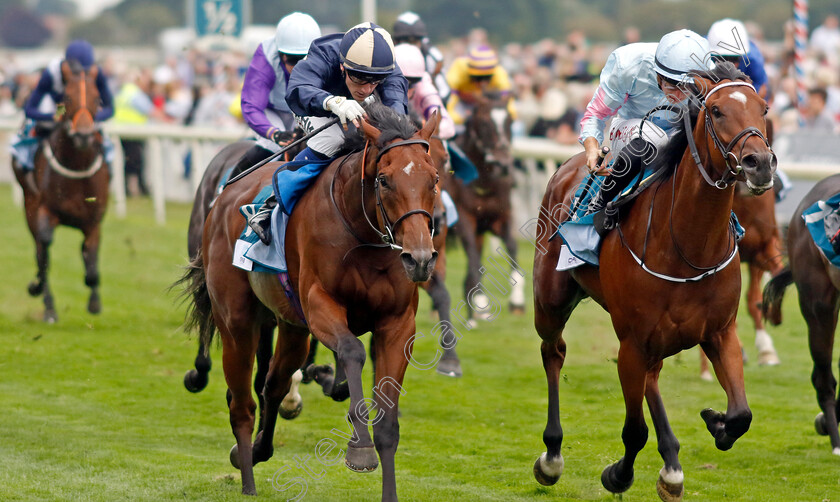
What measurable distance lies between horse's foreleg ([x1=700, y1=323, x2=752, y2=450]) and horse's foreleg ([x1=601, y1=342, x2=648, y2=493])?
0.31m

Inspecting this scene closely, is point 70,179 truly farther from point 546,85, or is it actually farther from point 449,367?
point 546,85

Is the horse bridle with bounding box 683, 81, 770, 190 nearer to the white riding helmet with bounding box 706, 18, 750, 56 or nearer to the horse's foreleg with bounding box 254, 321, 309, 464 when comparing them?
the white riding helmet with bounding box 706, 18, 750, 56

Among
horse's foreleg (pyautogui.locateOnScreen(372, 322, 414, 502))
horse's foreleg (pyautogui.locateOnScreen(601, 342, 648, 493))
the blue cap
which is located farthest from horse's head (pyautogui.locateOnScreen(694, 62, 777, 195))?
the blue cap

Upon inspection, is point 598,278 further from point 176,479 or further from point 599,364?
point 599,364

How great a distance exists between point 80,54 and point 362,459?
644 cm

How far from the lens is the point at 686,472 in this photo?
20.8 feet

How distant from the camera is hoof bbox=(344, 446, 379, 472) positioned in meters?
4.84

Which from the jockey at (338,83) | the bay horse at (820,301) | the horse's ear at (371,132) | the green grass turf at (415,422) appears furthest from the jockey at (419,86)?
the horse's ear at (371,132)

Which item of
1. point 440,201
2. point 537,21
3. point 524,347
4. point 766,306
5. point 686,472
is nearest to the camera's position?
point 686,472

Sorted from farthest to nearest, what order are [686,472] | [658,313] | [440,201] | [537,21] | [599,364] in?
[537,21], [599,364], [440,201], [686,472], [658,313]

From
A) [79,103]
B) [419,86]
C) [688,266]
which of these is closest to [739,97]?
[688,266]

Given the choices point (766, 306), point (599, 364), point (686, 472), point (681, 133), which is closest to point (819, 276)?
point (766, 306)

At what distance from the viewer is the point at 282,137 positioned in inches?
274

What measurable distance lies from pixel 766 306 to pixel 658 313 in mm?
2644
